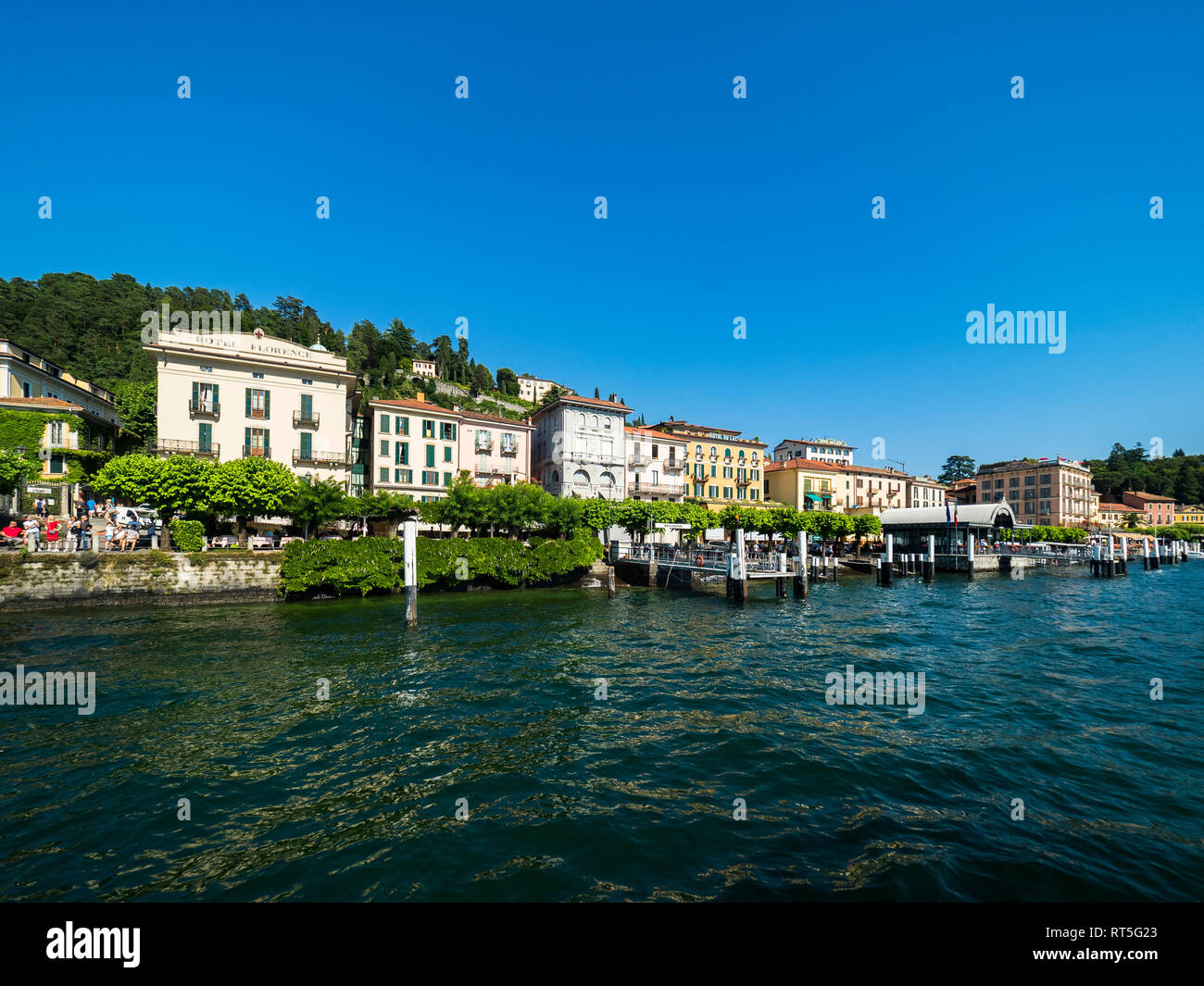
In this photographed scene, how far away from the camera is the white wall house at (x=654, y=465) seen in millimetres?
62406

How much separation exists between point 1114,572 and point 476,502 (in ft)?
221

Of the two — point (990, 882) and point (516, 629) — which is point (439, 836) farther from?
point (516, 629)

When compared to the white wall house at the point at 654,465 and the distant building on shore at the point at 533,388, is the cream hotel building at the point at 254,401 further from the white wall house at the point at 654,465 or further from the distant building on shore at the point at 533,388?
the distant building on shore at the point at 533,388

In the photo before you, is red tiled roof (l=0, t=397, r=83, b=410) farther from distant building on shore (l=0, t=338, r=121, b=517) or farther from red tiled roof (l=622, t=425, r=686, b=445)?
red tiled roof (l=622, t=425, r=686, b=445)

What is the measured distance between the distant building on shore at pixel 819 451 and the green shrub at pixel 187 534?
77885 millimetres

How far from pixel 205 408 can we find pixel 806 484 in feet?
228

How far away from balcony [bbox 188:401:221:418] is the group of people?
8025 millimetres

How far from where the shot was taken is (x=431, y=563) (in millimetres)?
35375

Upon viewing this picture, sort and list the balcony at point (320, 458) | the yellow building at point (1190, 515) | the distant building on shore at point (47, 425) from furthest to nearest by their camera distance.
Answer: the yellow building at point (1190, 515)
the balcony at point (320, 458)
the distant building on shore at point (47, 425)

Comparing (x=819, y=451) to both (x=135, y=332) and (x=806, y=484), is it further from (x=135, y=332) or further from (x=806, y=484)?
(x=135, y=332)

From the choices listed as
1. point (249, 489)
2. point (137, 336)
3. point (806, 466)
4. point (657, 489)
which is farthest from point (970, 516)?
point (137, 336)

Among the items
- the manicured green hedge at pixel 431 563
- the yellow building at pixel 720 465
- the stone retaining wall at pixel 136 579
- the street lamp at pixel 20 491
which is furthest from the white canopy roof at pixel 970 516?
the street lamp at pixel 20 491
